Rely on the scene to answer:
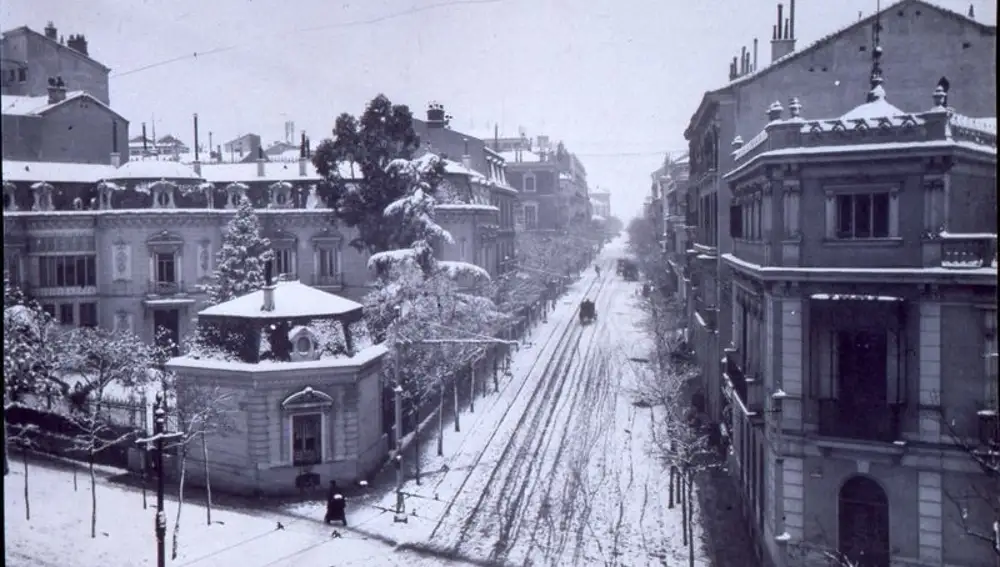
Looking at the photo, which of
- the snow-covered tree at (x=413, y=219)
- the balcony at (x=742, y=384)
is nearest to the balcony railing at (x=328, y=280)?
the snow-covered tree at (x=413, y=219)

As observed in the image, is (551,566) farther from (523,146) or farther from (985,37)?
(523,146)

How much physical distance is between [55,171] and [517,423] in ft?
72.4

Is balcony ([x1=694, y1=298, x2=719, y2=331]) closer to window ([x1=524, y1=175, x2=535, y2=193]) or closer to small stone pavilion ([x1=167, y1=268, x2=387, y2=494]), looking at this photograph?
small stone pavilion ([x1=167, y1=268, x2=387, y2=494])

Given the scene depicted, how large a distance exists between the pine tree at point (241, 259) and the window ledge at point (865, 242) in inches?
969

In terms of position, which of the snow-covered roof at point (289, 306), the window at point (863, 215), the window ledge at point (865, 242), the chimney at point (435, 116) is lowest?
the snow-covered roof at point (289, 306)

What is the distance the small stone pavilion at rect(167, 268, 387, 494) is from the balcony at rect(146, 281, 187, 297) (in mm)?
14686

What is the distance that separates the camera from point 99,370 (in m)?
24.9

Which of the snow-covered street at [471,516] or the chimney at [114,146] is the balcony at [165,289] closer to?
the chimney at [114,146]

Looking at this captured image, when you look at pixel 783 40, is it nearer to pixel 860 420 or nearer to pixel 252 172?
pixel 860 420

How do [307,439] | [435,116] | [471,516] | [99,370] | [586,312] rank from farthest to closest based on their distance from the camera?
[586,312] → [435,116] → [99,370] → [307,439] → [471,516]

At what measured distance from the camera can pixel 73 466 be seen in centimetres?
2145

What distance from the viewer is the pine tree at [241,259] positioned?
33406 mm

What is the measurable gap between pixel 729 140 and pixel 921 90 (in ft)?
16.6

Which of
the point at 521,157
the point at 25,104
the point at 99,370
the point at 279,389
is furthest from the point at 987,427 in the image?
the point at 521,157
